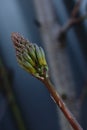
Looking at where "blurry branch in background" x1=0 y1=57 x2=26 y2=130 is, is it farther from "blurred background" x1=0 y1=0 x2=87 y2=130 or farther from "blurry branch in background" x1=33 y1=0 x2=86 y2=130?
"blurry branch in background" x1=33 y1=0 x2=86 y2=130

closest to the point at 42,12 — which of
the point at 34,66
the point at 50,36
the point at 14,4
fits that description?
the point at 50,36

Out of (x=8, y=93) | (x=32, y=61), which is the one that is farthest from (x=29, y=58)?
(x=8, y=93)

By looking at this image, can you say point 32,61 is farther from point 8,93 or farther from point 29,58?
point 8,93

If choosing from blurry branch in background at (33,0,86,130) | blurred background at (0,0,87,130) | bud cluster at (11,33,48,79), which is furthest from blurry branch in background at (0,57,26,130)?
bud cluster at (11,33,48,79)

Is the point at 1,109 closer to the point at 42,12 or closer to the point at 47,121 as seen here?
the point at 47,121

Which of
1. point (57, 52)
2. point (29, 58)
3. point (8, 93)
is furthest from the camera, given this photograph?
point (8, 93)

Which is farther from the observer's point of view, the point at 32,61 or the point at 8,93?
the point at 8,93

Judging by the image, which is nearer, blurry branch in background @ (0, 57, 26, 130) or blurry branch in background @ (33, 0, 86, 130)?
blurry branch in background @ (33, 0, 86, 130)

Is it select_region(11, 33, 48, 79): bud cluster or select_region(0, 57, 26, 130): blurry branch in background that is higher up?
select_region(0, 57, 26, 130): blurry branch in background
